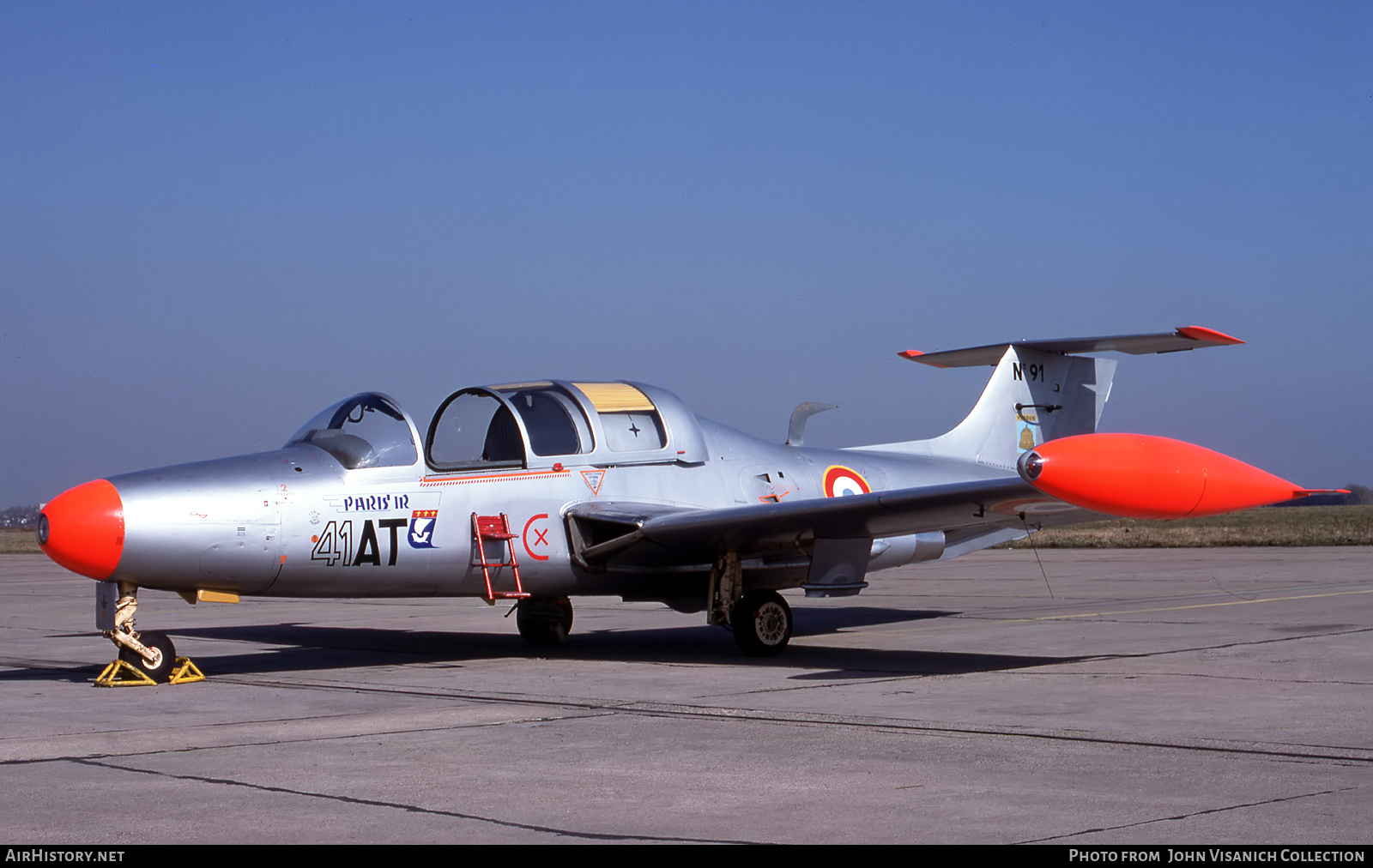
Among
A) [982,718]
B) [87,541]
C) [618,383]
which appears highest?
[618,383]

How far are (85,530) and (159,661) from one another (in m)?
1.53

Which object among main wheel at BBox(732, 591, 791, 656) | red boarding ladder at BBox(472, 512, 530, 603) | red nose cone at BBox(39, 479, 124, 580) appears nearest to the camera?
red nose cone at BBox(39, 479, 124, 580)

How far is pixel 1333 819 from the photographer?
533 centimetres

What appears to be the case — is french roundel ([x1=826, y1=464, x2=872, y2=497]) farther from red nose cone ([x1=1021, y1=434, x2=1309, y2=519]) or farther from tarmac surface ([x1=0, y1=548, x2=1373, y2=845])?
red nose cone ([x1=1021, y1=434, x2=1309, y2=519])

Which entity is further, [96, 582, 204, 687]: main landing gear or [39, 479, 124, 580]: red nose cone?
[96, 582, 204, 687]: main landing gear

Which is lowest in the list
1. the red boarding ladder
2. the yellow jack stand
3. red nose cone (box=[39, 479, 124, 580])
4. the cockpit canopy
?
the yellow jack stand

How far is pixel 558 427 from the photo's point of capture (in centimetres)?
1279

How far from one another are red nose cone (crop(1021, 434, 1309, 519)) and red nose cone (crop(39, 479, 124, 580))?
6280mm

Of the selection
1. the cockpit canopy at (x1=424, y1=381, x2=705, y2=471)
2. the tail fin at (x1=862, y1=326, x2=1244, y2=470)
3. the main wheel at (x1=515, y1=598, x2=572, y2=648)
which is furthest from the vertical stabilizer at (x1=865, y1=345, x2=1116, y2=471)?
the main wheel at (x1=515, y1=598, x2=572, y2=648)

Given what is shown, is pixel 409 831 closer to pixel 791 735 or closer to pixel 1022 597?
pixel 791 735

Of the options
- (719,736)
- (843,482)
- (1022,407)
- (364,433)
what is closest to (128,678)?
(364,433)

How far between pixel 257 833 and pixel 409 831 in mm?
563

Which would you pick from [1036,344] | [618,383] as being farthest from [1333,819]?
[1036,344]

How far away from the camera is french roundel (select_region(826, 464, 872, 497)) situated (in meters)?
14.8
